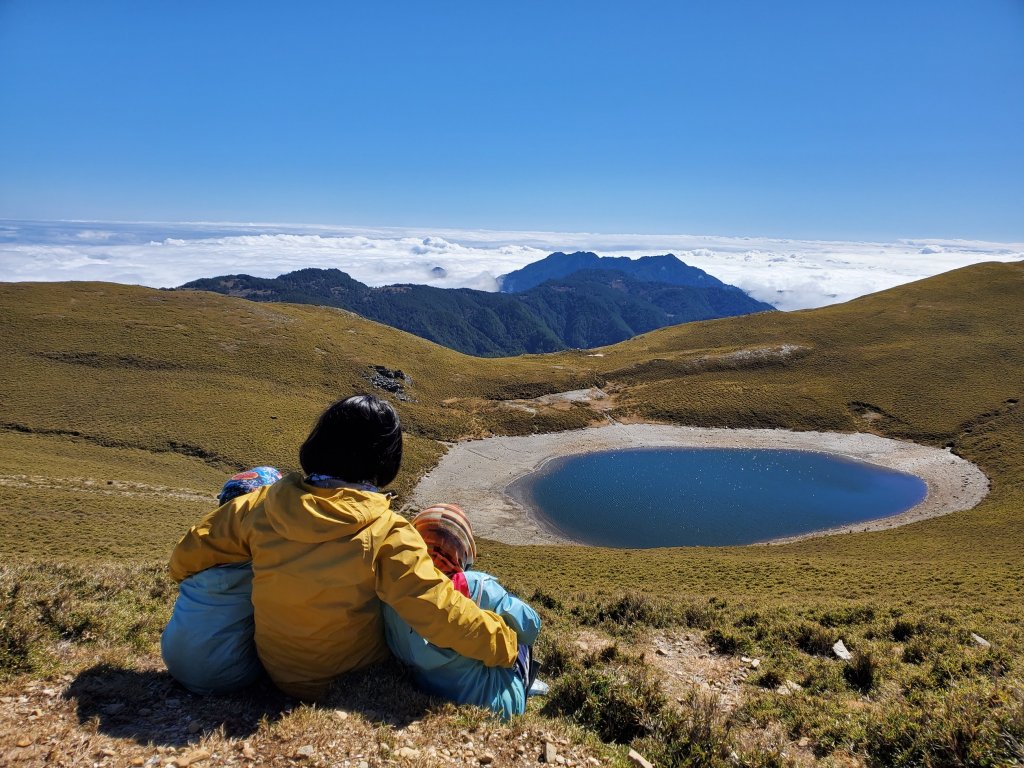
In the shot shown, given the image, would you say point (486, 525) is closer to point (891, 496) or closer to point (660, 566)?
point (660, 566)

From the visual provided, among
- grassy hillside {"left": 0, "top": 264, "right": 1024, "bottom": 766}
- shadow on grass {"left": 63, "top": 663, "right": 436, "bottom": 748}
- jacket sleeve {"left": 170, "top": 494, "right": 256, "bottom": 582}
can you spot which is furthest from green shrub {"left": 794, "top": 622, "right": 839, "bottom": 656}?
jacket sleeve {"left": 170, "top": 494, "right": 256, "bottom": 582}

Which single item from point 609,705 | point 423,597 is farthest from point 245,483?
point 609,705

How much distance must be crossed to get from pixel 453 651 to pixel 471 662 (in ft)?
0.87

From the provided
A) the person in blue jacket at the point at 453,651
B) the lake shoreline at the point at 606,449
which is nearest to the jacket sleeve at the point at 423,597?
the person in blue jacket at the point at 453,651

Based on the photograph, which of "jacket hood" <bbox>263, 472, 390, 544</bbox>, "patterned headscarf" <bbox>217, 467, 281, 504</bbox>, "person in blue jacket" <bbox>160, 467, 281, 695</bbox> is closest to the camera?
"jacket hood" <bbox>263, 472, 390, 544</bbox>

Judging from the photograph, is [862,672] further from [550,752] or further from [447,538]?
[447,538]

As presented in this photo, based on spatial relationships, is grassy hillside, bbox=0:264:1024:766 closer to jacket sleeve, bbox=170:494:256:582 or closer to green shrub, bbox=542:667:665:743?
green shrub, bbox=542:667:665:743

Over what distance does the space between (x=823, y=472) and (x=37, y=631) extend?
70.7m

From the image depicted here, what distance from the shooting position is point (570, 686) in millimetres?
5750

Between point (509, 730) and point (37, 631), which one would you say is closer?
point (509, 730)

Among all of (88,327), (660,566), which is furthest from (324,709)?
(88,327)

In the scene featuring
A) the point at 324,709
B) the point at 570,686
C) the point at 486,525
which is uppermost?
the point at 324,709

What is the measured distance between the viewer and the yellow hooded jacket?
11.9ft

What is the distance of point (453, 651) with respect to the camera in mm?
4359
